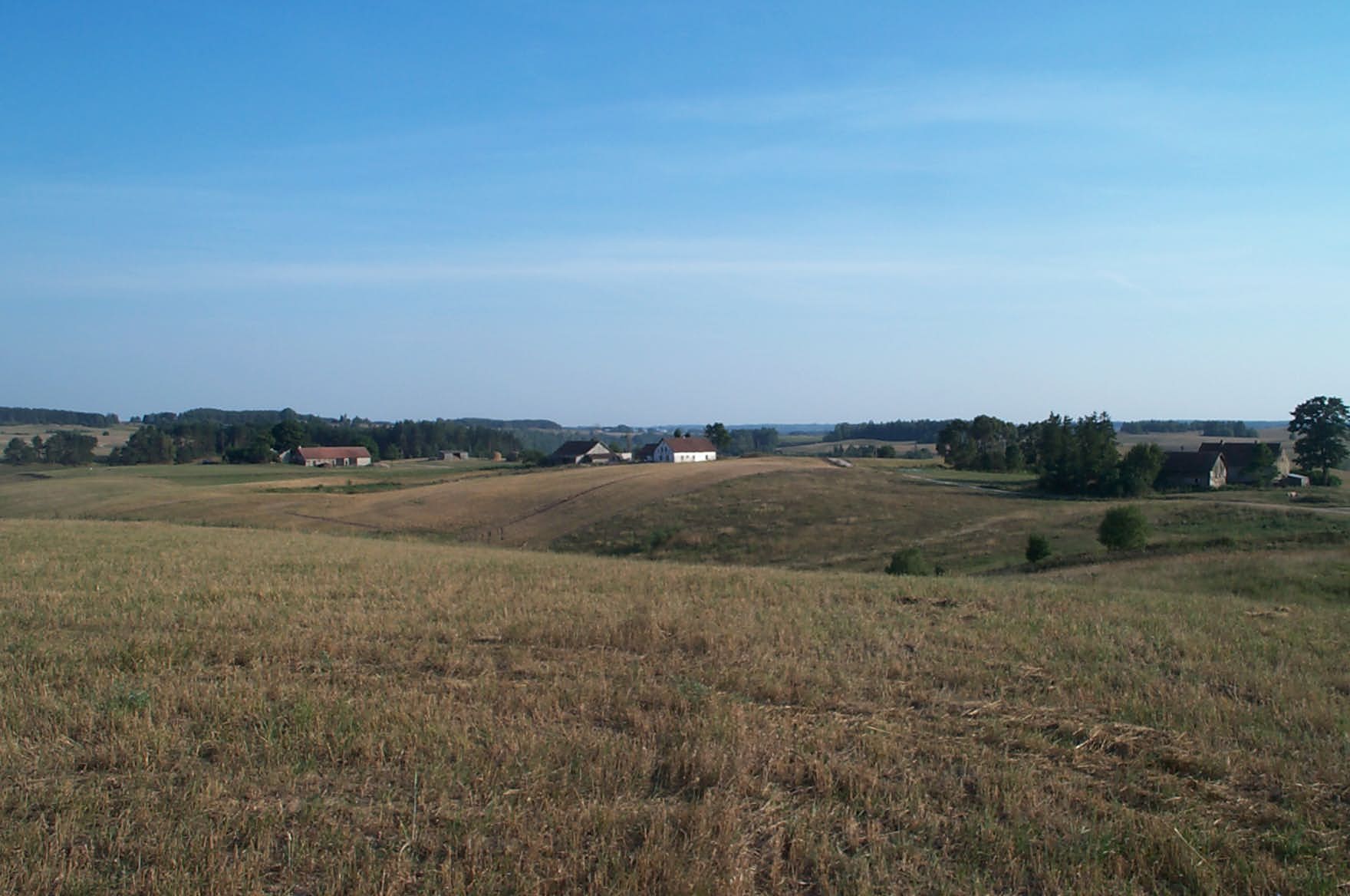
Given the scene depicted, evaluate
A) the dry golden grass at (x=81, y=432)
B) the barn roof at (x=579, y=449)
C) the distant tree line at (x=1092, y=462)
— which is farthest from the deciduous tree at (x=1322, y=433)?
the dry golden grass at (x=81, y=432)

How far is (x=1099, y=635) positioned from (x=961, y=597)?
143 inches

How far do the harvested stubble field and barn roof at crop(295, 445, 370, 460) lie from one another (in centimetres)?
12736

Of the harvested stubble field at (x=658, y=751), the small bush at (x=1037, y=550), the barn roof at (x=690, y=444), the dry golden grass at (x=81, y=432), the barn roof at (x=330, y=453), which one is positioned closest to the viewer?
the harvested stubble field at (x=658, y=751)

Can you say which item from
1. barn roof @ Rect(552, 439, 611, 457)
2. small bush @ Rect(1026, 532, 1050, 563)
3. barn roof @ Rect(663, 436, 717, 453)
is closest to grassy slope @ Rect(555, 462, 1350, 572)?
small bush @ Rect(1026, 532, 1050, 563)

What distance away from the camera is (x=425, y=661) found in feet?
30.5

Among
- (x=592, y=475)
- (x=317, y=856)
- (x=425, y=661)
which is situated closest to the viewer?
(x=317, y=856)

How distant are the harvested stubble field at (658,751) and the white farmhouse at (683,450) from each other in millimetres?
107799

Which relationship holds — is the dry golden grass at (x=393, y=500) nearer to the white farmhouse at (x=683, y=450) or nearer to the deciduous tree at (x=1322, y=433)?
the white farmhouse at (x=683, y=450)

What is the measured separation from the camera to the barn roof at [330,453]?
429ft

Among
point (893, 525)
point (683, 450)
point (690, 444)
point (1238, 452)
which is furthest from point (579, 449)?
point (1238, 452)

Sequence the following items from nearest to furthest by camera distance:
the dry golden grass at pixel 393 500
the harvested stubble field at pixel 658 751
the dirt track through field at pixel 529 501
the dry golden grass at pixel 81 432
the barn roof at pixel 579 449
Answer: the harvested stubble field at pixel 658 751
the dry golden grass at pixel 393 500
the dirt track through field at pixel 529 501
the barn roof at pixel 579 449
the dry golden grass at pixel 81 432

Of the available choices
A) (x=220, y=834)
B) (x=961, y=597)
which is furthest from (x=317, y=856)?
(x=961, y=597)

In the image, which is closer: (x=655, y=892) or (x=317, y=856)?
(x=655, y=892)

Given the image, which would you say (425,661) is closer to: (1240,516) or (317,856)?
(317,856)
